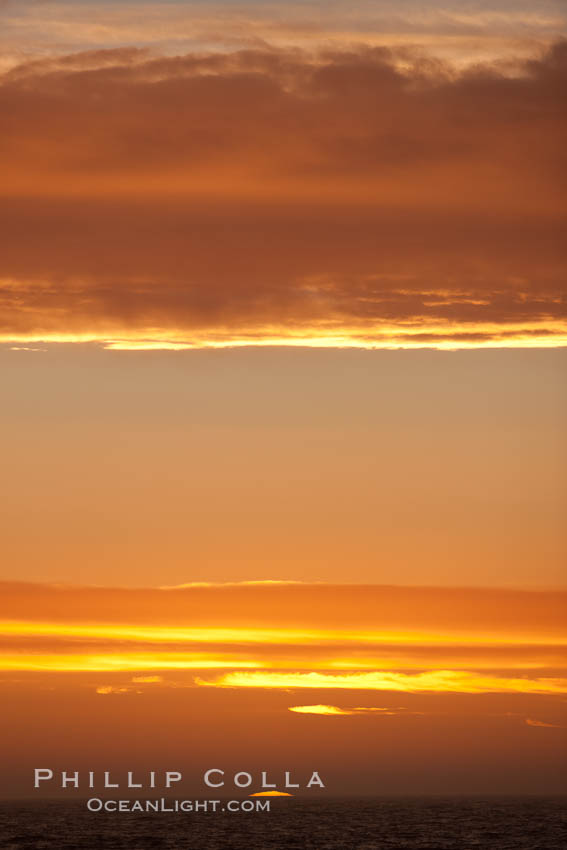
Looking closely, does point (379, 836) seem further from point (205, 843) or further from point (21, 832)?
point (21, 832)

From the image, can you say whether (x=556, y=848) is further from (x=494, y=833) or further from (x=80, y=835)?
(x=80, y=835)

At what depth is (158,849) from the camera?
15225cm

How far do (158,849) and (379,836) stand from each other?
34.8m

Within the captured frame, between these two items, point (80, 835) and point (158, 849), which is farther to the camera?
point (80, 835)

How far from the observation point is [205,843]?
16212cm

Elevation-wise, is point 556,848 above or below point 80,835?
below

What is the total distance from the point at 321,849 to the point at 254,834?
5013 cm

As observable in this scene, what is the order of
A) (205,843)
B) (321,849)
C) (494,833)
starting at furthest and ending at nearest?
(494,833) → (205,843) → (321,849)

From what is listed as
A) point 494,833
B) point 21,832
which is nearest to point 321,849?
point 494,833

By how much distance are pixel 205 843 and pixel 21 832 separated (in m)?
38.7

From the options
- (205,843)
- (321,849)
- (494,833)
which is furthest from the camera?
(494,833)

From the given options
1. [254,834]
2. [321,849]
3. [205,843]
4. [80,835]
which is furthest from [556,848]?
[80,835]

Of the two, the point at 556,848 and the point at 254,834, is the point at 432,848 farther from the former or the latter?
the point at 254,834

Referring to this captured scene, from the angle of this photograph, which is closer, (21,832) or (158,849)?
(158,849)
